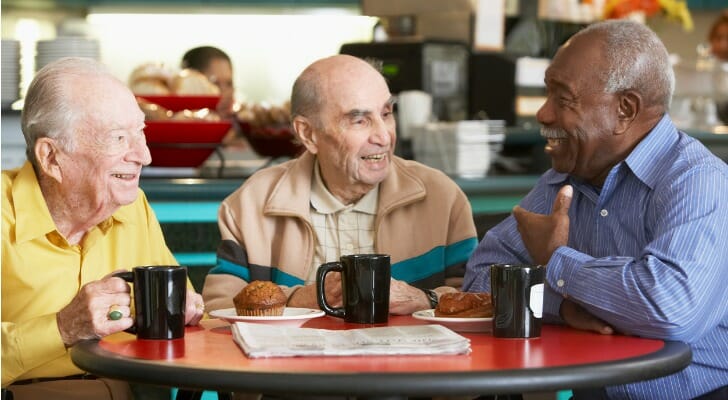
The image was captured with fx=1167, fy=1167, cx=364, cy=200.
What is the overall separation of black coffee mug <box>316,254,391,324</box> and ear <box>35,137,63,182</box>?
0.59 metres

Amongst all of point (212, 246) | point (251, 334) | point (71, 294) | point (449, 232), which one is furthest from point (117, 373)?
point (212, 246)

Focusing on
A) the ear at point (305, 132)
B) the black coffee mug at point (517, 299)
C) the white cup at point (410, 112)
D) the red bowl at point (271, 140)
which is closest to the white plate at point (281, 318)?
the black coffee mug at point (517, 299)

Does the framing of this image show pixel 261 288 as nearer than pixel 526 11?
Yes

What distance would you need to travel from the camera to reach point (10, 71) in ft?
16.4

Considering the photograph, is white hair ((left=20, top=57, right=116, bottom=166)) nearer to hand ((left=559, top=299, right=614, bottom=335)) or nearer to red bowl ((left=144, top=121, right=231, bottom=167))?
hand ((left=559, top=299, right=614, bottom=335))

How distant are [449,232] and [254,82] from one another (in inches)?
244

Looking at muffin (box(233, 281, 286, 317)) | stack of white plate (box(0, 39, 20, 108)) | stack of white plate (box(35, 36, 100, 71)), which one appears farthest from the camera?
stack of white plate (box(0, 39, 20, 108))

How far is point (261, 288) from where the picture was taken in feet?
6.84

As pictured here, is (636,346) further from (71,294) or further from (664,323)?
(71,294)

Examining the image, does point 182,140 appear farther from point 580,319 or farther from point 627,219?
point 580,319

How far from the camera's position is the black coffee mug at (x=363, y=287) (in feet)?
6.59

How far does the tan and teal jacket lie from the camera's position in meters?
2.69

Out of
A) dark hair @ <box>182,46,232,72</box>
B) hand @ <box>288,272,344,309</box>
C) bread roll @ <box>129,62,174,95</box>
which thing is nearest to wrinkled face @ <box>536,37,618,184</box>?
hand @ <box>288,272,344,309</box>

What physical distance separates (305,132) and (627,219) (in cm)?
89
